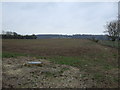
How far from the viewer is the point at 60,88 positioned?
377cm

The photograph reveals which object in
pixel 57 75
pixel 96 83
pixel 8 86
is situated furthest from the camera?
pixel 57 75

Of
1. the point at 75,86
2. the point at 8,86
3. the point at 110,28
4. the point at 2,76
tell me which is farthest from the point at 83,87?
the point at 110,28

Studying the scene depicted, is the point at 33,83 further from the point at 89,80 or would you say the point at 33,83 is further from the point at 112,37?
the point at 112,37

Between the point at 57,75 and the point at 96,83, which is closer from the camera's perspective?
the point at 96,83

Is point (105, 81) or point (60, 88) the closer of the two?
point (60, 88)

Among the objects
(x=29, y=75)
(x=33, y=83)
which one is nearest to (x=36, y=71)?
(x=29, y=75)

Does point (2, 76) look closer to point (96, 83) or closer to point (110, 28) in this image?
point (96, 83)

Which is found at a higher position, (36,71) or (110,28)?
(110,28)

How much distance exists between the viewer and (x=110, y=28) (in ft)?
100

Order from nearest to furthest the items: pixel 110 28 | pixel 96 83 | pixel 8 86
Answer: pixel 8 86 → pixel 96 83 → pixel 110 28

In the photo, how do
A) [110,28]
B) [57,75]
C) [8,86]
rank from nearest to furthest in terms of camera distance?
[8,86]
[57,75]
[110,28]

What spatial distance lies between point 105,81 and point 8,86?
2656 millimetres

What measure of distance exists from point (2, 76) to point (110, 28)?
95.0 ft

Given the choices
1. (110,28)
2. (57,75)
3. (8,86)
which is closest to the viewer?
(8,86)
